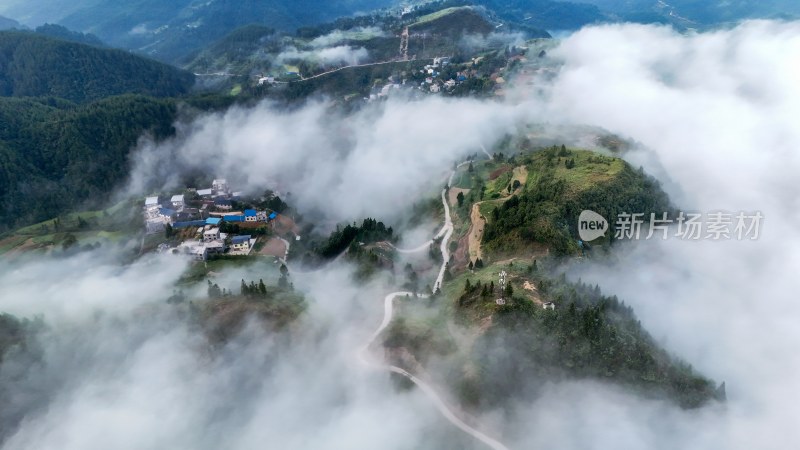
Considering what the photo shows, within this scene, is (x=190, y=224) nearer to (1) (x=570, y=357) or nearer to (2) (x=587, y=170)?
(2) (x=587, y=170)

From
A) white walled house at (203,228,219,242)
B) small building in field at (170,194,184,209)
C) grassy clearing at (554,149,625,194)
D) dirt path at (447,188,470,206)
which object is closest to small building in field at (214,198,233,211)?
small building in field at (170,194,184,209)

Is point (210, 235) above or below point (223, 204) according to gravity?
above

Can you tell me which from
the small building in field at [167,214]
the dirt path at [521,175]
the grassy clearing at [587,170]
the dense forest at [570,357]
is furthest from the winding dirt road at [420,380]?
the small building in field at [167,214]

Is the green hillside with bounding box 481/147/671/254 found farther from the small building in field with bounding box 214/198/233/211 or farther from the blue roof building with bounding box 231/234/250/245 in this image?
the small building in field with bounding box 214/198/233/211

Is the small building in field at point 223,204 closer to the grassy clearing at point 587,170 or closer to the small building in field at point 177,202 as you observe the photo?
the small building in field at point 177,202

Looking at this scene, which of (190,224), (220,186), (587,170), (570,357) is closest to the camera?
(570,357)

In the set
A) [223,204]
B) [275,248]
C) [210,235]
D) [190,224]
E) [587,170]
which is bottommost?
[275,248]

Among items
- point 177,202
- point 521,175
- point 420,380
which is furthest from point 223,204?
point 420,380
